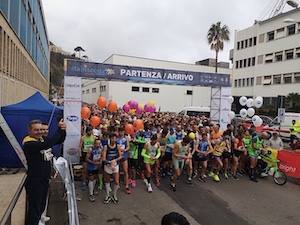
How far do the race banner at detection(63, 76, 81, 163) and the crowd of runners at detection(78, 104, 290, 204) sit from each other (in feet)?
2.86

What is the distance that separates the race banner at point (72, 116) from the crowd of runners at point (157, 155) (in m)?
0.87

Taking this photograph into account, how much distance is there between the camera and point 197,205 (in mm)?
6102

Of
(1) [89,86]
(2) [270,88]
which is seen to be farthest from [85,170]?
(1) [89,86]

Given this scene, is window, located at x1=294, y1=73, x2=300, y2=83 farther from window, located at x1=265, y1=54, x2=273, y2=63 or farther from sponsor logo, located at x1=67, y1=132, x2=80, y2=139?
sponsor logo, located at x1=67, y1=132, x2=80, y2=139

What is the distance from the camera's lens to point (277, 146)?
8969mm

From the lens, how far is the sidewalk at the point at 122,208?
5.21 meters

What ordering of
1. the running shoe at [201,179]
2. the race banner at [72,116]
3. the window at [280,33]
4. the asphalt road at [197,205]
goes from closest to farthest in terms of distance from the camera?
the asphalt road at [197,205] < the running shoe at [201,179] < the race banner at [72,116] < the window at [280,33]

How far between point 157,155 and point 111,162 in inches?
61.1

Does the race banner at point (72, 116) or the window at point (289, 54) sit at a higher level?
the window at point (289, 54)

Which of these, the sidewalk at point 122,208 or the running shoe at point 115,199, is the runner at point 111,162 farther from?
the sidewalk at point 122,208

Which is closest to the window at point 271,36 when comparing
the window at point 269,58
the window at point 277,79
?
the window at point 269,58

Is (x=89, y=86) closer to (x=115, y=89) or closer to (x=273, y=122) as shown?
(x=115, y=89)

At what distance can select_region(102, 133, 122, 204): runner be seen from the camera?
620cm

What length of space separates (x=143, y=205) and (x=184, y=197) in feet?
4.15
